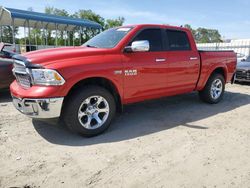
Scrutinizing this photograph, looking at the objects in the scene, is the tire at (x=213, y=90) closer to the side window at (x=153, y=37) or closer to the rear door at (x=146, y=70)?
the rear door at (x=146, y=70)

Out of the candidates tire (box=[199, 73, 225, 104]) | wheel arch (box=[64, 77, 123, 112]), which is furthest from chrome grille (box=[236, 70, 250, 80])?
wheel arch (box=[64, 77, 123, 112])

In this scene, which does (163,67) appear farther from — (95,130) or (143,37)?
(95,130)

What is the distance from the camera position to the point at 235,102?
6.98m

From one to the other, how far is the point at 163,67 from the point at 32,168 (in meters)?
3.14

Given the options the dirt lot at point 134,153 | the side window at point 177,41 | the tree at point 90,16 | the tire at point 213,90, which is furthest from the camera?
the tree at point 90,16

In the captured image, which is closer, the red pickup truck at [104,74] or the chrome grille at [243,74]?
the red pickup truck at [104,74]

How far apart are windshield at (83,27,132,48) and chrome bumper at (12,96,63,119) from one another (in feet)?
5.08

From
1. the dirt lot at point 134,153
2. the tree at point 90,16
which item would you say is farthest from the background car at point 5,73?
the tree at point 90,16

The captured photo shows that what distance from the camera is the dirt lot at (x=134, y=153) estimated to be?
2.96 metres

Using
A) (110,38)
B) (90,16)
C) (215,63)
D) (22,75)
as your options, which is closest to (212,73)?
(215,63)

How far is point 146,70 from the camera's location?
4.76 m

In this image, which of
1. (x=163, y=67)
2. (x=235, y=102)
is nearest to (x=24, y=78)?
(x=163, y=67)

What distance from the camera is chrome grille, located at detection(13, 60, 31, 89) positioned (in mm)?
3912

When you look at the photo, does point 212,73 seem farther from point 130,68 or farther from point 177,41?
point 130,68
